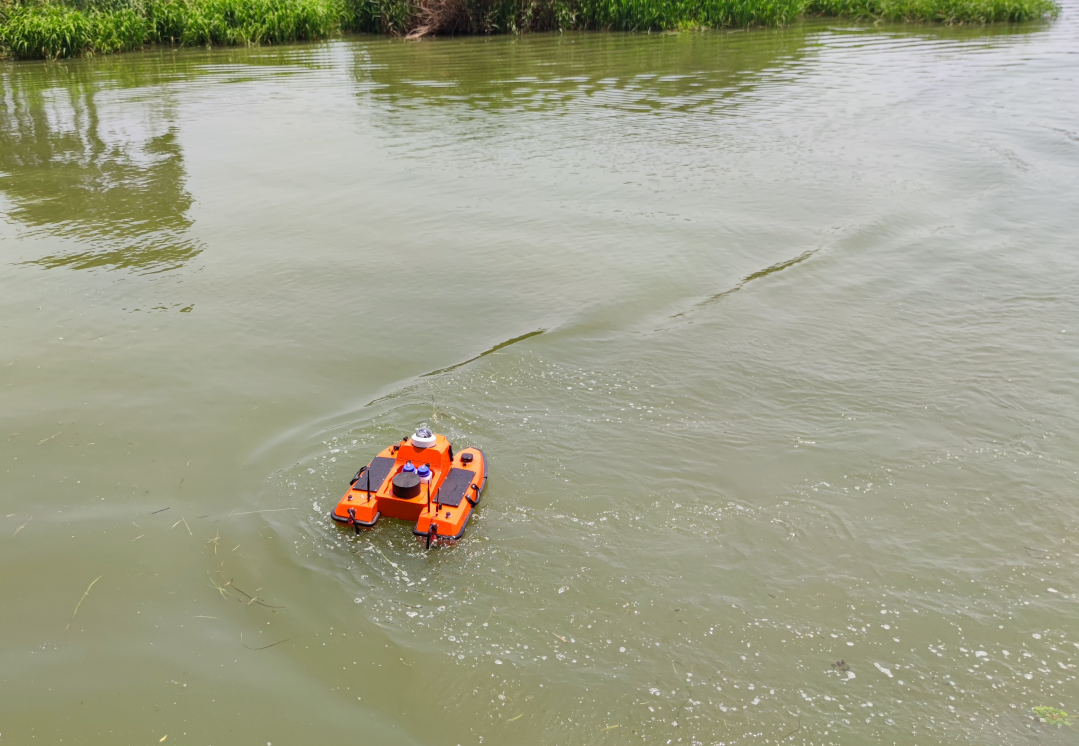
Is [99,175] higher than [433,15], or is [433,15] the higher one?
[433,15]

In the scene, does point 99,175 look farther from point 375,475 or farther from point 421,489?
point 421,489

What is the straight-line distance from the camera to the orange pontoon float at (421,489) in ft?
13.5

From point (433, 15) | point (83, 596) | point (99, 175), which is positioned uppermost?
point (433, 15)

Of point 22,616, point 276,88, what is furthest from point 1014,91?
point 22,616

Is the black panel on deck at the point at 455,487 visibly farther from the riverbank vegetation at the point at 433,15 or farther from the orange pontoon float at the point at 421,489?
the riverbank vegetation at the point at 433,15

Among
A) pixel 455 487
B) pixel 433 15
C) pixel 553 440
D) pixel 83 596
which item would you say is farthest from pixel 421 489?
pixel 433 15

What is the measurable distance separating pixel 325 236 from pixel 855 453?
5.75 meters

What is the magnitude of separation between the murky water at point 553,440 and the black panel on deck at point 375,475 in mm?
244

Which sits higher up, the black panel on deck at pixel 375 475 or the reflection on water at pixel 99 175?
the reflection on water at pixel 99 175

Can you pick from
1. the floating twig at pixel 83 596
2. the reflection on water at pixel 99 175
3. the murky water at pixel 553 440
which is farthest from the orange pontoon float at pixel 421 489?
the reflection on water at pixel 99 175

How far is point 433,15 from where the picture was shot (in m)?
25.0

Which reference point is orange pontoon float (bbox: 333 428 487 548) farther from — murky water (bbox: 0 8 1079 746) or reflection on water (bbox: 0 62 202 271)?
reflection on water (bbox: 0 62 202 271)

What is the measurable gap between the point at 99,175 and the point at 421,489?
27.1ft

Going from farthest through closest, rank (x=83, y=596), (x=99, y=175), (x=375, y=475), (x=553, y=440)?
1. (x=99, y=175)
2. (x=553, y=440)
3. (x=375, y=475)
4. (x=83, y=596)
